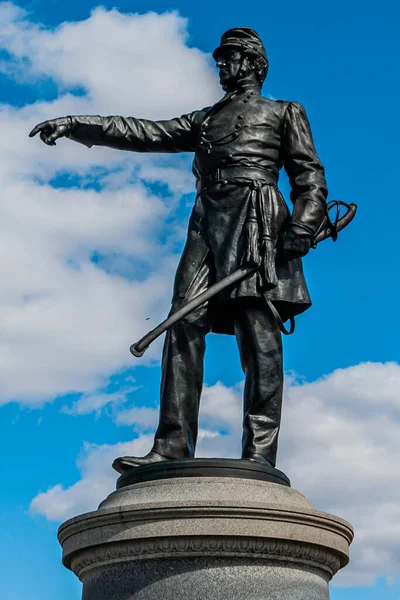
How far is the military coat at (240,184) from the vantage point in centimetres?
895

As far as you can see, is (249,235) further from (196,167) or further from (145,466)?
(145,466)

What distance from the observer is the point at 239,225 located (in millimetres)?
9086

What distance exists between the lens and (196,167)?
9695 mm

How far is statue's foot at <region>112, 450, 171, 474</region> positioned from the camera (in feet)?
27.2

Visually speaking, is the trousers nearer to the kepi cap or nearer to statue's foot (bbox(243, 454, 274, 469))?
statue's foot (bbox(243, 454, 274, 469))

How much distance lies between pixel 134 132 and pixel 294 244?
2082 millimetres

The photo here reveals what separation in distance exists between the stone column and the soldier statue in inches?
27.3

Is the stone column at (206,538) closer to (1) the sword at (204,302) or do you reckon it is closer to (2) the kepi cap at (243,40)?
(1) the sword at (204,302)

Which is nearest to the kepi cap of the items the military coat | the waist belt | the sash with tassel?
the military coat

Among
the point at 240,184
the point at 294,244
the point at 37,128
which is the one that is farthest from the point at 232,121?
the point at 37,128

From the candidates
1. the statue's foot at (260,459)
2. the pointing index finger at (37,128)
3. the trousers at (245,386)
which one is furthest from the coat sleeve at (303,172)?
the pointing index finger at (37,128)

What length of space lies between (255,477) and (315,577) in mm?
867

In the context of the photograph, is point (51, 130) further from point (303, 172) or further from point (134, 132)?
point (303, 172)

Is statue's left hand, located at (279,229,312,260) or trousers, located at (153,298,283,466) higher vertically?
statue's left hand, located at (279,229,312,260)
